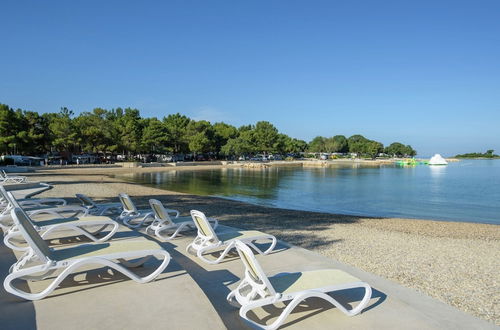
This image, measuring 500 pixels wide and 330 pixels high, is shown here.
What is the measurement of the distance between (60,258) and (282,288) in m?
2.51

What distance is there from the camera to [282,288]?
3.67 m

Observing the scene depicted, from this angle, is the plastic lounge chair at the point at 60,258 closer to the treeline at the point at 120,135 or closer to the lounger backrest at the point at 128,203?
the lounger backrest at the point at 128,203

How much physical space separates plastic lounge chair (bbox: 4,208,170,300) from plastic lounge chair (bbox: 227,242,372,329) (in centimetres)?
112

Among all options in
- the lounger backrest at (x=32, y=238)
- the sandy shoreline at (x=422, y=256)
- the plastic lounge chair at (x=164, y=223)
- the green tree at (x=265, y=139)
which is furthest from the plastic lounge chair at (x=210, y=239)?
the green tree at (x=265, y=139)

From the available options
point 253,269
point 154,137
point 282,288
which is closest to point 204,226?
point 253,269


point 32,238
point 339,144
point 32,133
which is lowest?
point 32,238

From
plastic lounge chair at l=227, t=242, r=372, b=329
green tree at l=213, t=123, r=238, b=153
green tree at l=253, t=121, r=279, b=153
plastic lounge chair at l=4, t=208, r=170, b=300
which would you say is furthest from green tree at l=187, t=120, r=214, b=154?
plastic lounge chair at l=227, t=242, r=372, b=329

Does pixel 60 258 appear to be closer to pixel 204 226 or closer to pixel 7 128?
pixel 204 226

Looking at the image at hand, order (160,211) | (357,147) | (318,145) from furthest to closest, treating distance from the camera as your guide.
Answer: (357,147), (318,145), (160,211)

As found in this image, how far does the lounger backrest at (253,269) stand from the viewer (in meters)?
3.45

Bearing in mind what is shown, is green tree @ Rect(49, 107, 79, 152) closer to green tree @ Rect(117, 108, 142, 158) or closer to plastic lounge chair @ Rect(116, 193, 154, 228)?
green tree @ Rect(117, 108, 142, 158)

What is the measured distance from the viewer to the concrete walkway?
3.06 m

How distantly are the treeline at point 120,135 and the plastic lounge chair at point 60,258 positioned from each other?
51.3 m

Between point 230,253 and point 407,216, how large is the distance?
14465 mm
